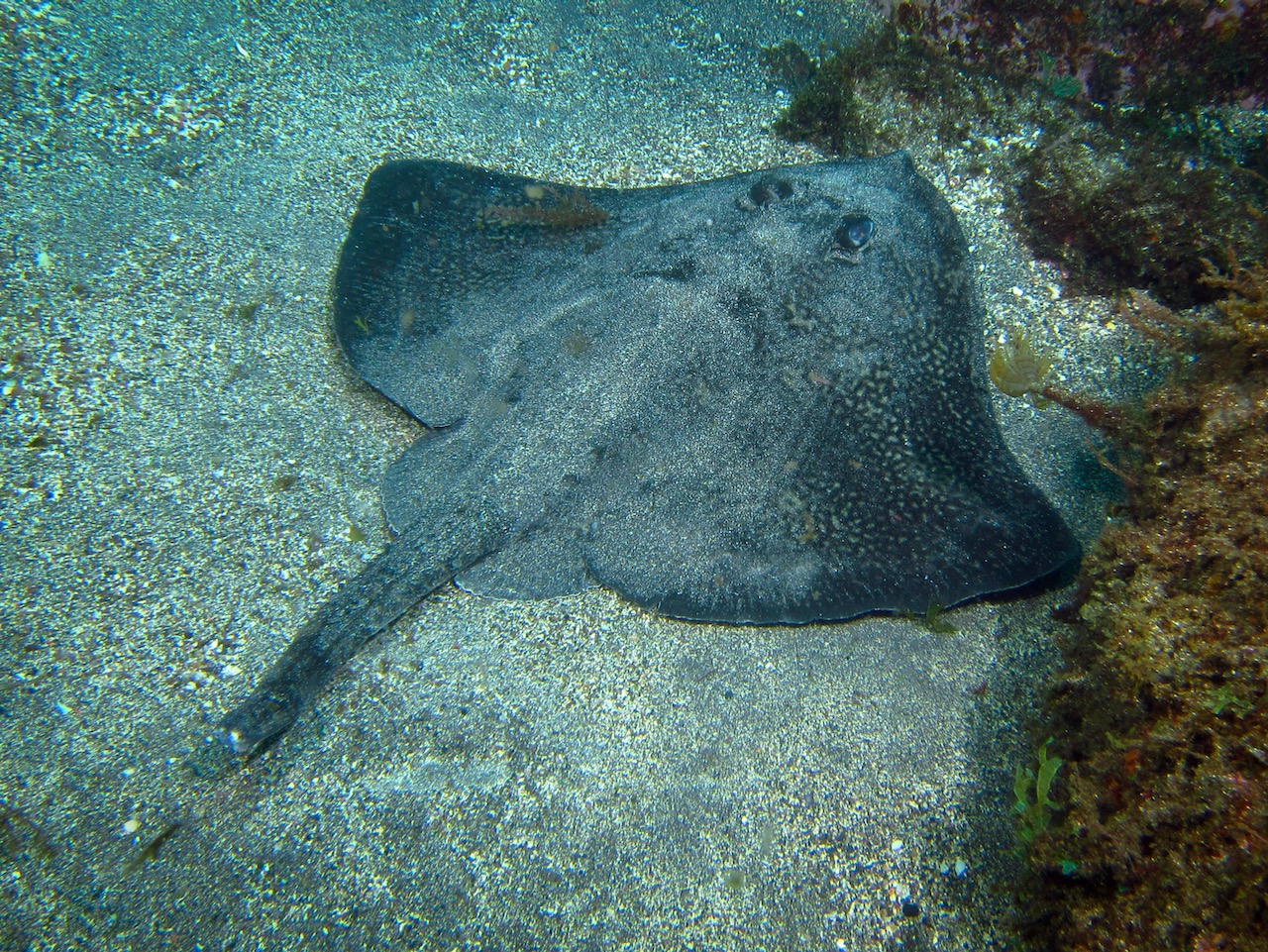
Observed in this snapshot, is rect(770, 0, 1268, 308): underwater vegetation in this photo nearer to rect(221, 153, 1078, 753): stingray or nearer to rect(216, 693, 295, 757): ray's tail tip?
rect(221, 153, 1078, 753): stingray

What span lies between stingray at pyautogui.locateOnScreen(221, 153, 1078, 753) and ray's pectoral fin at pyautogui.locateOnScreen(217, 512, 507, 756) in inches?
0.5

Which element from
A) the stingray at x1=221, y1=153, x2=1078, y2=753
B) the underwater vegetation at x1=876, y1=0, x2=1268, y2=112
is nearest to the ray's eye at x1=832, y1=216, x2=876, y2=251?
the stingray at x1=221, y1=153, x2=1078, y2=753

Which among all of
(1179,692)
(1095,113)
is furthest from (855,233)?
(1095,113)

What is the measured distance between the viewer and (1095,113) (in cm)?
534

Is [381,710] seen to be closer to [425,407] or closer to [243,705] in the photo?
[243,705]

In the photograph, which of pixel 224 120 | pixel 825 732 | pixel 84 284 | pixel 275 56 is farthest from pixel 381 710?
pixel 275 56

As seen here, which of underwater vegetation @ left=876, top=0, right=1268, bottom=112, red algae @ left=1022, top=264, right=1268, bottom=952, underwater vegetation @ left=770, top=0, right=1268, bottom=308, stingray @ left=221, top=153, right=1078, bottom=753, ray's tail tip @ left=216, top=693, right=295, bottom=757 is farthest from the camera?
underwater vegetation @ left=876, top=0, right=1268, bottom=112

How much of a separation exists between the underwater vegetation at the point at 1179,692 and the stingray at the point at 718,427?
489 millimetres

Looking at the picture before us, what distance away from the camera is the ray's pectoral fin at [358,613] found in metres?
3.11

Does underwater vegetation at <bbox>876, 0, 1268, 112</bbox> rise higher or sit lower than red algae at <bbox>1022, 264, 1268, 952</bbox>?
higher

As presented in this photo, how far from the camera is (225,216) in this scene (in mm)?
4980

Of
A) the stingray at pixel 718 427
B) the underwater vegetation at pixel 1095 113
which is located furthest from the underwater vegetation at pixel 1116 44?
the stingray at pixel 718 427

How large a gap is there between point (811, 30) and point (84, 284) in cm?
692

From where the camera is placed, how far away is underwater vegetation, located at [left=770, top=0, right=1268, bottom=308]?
4562 mm
